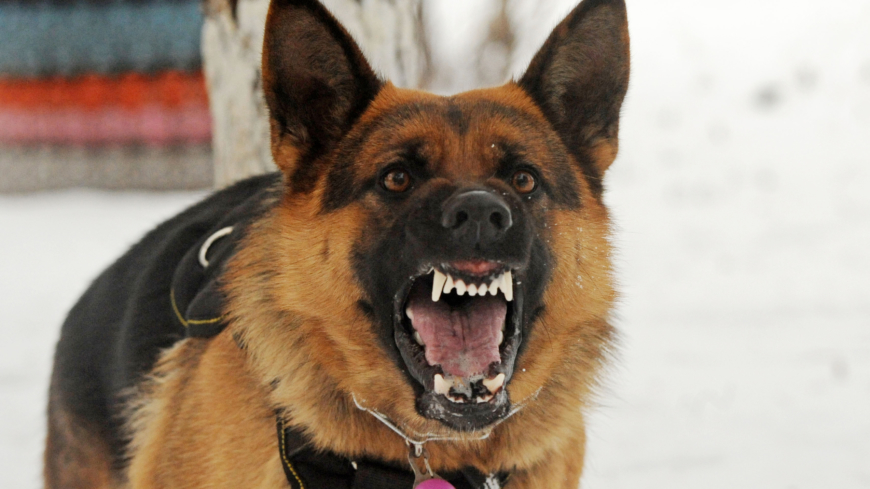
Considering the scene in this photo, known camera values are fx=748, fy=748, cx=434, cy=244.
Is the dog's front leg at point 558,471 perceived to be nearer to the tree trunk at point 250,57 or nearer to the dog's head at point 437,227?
the dog's head at point 437,227

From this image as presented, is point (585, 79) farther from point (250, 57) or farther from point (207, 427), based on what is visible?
point (250, 57)

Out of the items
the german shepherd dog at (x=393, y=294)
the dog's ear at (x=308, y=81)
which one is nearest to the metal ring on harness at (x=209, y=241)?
the german shepherd dog at (x=393, y=294)

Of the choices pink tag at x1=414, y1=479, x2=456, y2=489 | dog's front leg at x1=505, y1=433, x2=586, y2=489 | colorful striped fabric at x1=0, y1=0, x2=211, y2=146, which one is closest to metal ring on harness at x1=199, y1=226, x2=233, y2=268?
pink tag at x1=414, y1=479, x2=456, y2=489

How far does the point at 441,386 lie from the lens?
1911mm

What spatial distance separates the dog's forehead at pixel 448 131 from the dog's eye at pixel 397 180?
0.05m

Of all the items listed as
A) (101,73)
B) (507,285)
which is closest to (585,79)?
(507,285)

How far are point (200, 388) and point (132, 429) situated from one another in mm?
524

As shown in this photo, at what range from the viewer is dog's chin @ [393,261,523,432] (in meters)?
1.88

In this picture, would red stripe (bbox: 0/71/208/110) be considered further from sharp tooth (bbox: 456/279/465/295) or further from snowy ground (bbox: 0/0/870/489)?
sharp tooth (bbox: 456/279/465/295)

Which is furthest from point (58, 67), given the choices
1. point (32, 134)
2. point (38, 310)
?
point (38, 310)

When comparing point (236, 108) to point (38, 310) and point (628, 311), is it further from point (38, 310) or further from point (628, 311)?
point (628, 311)

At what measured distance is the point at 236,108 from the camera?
366 cm

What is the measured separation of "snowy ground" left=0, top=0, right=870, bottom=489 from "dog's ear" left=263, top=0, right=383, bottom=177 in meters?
1.04

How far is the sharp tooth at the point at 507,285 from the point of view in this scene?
6.23ft
